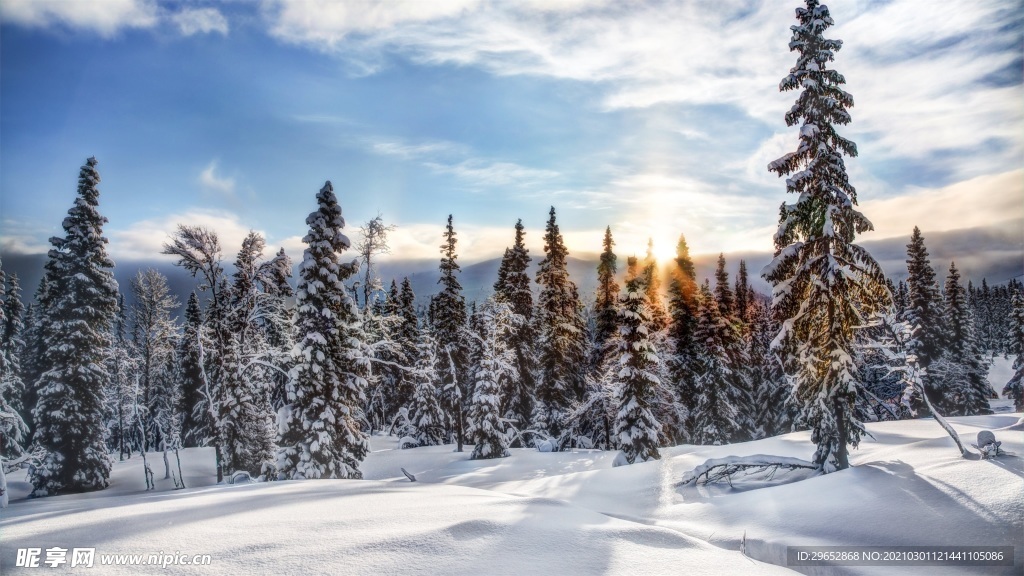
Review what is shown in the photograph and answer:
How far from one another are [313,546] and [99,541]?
8.65 feet

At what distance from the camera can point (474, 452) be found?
1331 inches

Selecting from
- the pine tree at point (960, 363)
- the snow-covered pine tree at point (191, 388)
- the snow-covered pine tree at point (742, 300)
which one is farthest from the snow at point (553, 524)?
the snow-covered pine tree at point (742, 300)

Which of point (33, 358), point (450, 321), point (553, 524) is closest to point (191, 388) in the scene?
point (33, 358)

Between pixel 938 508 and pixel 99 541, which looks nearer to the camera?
pixel 99 541

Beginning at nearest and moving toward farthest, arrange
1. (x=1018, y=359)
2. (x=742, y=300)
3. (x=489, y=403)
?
1. (x=489, y=403)
2. (x=1018, y=359)
3. (x=742, y=300)

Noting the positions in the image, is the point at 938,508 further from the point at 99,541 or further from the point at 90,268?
the point at 90,268

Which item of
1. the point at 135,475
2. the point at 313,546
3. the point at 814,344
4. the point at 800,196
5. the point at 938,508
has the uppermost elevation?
the point at 800,196

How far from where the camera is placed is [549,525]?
7102mm

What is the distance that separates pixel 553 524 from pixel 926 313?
49.8 m

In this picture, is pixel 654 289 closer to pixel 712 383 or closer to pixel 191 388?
pixel 712 383

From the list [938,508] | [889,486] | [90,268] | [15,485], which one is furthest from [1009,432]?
[15,485]

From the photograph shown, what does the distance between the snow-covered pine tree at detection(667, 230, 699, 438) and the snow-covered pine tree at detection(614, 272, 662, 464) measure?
10.8 metres

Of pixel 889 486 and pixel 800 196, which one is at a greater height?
pixel 800 196

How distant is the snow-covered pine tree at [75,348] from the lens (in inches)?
1034
